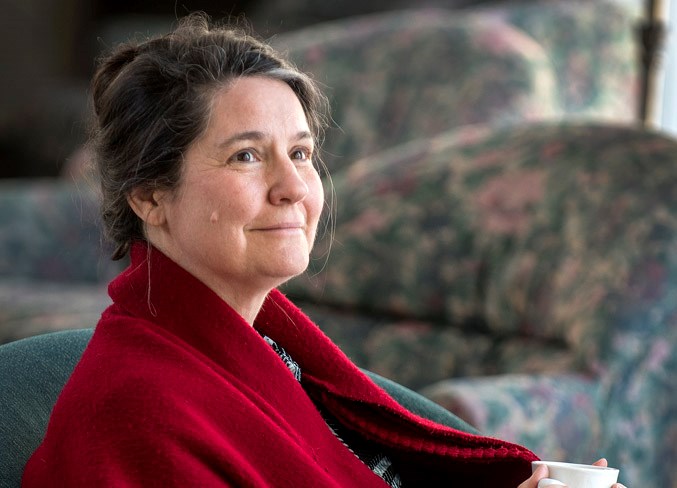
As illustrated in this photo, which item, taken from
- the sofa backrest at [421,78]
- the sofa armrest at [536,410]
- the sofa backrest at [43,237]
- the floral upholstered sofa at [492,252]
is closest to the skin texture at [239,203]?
the floral upholstered sofa at [492,252]

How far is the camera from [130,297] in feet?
3.11

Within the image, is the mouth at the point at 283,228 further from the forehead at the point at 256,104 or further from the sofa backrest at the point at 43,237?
the sofa backrest at the point at 43,237

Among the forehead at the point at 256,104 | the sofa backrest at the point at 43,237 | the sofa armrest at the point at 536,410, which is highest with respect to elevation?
the forehead at the point at 256,104

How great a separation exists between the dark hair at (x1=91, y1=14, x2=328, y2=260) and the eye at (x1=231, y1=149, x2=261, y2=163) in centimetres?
4

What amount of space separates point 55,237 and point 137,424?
2.78 metres

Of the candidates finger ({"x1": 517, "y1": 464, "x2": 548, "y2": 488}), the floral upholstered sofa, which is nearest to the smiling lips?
finger ({"x1": 517, "y1": 464, "x2": 548, "y2": 488})

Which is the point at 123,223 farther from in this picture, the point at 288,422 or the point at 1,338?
the point at 1,338

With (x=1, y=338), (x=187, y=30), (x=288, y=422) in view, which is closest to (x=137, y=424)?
(x=288, y=422)

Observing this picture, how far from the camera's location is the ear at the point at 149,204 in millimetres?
967

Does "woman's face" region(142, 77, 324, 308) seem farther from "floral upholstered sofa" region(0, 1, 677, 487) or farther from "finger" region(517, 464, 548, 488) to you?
"floral upholstered sofa" region(0, 1, 677, 487)

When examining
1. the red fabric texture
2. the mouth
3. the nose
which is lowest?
the red fabric texture

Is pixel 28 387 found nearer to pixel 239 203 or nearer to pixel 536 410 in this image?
pixel 239 203

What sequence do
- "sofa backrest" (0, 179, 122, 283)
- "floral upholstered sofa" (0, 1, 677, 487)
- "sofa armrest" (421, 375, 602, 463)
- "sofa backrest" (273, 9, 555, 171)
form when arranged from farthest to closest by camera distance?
"sofa backrest" (0, 179, 122, 283) < "sofa backrest" (273, 9, 555, 171) < "floral upholstered sofa" (0, 1, 677, 487) < "sofa armrest" (421, 375, 602, 463)

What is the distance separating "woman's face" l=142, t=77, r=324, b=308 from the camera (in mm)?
932
